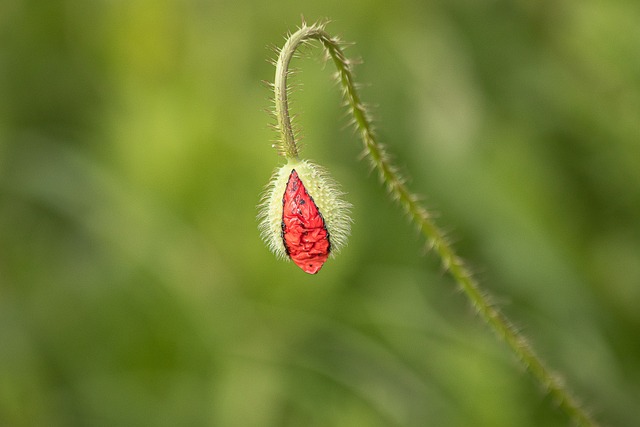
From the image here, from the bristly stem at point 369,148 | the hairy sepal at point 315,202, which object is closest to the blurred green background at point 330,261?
the bristly stem at point 369,148

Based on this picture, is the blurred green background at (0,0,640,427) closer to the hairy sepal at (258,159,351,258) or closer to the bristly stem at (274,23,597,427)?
the bristly stem at (274,23,597,427)

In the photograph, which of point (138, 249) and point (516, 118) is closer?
point (138, 249)

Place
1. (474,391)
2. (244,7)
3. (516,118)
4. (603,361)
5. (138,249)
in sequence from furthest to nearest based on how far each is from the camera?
(244,7)
(516,118)
(138,249)
(603,361)
(474,391)

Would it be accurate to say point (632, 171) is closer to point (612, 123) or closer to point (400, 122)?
point (612, 123)

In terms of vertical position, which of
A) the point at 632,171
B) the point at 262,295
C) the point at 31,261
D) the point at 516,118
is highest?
the point at 516,118

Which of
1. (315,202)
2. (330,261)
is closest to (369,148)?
(315,202)

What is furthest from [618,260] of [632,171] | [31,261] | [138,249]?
[31,261]

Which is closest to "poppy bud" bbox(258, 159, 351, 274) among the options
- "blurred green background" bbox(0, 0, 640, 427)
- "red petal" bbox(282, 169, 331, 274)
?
"red petal" bbox(282, 169, 331, 274)
